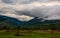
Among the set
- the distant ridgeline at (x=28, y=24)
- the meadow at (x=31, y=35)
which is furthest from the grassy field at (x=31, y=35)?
the distant ridgeline at (x=28, y=24)

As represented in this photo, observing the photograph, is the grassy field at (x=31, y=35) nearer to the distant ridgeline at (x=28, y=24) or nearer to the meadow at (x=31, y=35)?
the meadow at (x=31, y=35)

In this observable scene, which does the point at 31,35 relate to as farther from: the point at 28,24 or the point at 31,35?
the point at 28,24

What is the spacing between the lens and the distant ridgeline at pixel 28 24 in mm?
3045

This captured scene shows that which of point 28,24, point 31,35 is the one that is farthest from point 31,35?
point 28,24

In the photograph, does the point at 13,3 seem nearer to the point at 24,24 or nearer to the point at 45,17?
the point at 24,24

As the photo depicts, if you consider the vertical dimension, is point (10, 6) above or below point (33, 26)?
above

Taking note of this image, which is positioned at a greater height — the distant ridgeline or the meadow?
the distant ridgeline

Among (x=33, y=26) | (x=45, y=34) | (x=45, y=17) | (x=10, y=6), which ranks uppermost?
(x=10, y=6)

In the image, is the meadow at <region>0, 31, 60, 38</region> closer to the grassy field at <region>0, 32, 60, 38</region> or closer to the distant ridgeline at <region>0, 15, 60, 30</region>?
the grassy field at <region>0, 32, 60, 38</region>

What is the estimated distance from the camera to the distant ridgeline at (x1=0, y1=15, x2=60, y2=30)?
A: 3045 mm

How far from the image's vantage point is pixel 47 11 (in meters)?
3.05

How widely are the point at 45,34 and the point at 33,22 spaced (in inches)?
15.6

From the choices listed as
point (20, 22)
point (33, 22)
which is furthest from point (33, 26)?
point (20, 22)

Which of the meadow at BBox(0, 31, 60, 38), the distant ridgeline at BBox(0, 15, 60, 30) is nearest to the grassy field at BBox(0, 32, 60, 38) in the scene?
the meadow at BBox(0, 31, 60, 38)
